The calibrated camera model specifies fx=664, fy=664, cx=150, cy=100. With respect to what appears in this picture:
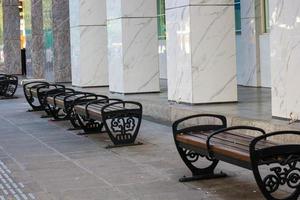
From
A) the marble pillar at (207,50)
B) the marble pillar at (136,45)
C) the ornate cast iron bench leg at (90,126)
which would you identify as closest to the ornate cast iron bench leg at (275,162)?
the ornate cast iron bench leg at (90,126)

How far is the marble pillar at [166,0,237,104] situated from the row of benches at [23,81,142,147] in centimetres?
129

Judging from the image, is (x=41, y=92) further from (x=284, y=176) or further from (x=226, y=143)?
(x=284, y=176)

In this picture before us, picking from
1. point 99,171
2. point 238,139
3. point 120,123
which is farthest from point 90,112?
point 238,139

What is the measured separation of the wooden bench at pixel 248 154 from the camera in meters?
5.87

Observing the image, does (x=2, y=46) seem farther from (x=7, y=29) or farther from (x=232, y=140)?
(x=232, y=140)

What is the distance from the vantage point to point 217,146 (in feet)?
21.6

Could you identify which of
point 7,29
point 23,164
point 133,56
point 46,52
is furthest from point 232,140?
point 7,29

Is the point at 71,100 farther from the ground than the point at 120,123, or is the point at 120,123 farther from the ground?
the point at 71,100

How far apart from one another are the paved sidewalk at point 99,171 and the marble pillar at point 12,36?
20.0 meters

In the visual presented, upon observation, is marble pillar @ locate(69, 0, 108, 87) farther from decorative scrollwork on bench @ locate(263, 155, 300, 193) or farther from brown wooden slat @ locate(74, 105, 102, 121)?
decorative scrollwork on bench @ locate(263, 155, 300, 193)

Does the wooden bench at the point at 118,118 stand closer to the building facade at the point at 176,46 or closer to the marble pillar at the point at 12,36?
the building facade at the point at 176,46

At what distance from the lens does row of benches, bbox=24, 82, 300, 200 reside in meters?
5.89

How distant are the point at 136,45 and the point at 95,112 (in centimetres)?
611

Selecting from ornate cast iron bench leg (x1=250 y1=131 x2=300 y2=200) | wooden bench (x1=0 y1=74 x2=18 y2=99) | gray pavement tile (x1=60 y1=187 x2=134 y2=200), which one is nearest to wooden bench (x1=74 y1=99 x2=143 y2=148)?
gray pavement tile (x1=60 y1=187 x2=134 y2=200)
